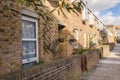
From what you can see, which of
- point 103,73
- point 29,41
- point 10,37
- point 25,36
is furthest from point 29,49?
point 103,73

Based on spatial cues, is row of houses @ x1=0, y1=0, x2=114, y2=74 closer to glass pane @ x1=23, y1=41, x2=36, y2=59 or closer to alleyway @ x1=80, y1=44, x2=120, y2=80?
glass pane @ x1=23, y1=41, x2=36, y2=59

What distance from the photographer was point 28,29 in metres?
7.55

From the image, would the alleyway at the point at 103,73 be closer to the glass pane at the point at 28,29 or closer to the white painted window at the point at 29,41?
the white painted window at the point at 29,41

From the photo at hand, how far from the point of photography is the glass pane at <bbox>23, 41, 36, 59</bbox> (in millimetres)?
7316

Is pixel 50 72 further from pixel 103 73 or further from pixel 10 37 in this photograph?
pixel 103 73

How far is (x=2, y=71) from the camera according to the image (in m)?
5.51

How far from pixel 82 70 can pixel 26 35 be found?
4.47 m

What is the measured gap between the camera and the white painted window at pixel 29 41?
724 cm

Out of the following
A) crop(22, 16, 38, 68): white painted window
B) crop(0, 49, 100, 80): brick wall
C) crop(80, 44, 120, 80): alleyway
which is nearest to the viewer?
crop(0, 49, 100, 80): brick wall

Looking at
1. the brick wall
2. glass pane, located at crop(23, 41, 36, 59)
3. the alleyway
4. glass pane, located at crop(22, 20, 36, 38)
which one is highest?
glass pane, located at crop(22, 20, 36, 38)

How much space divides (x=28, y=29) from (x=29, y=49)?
0.71 metres

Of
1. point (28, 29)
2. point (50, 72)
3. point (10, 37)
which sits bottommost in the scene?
point (50, 72)

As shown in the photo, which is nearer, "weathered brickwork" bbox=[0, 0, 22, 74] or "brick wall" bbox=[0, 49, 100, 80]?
"brick wall" bbox=[0, 49, 100, 80]

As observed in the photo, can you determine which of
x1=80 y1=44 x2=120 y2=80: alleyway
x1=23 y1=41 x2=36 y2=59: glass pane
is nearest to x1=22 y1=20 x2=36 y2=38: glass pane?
x1=23 y1=41 x2=36 y2=59: glass pane
